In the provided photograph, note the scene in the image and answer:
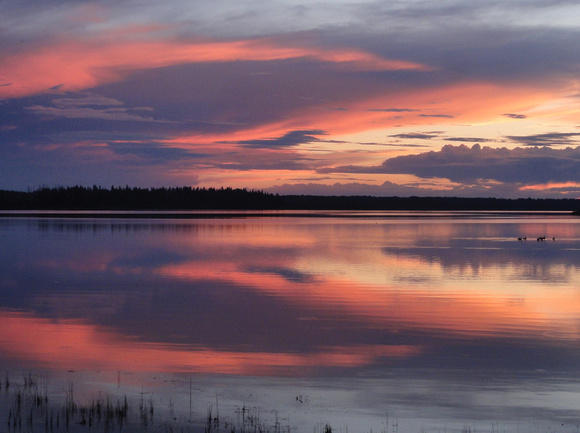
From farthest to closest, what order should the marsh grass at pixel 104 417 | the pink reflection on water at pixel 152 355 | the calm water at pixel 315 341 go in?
the pink reflection on water at pixel 152 355, the calm water at pixel 315 341, the marsh grass at pixel 104 417

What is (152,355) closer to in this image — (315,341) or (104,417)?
(315,341)

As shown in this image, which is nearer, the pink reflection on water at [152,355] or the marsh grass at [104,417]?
the marsh grass at [104,417]

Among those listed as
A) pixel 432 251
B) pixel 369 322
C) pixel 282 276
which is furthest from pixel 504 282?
pixel 432 251

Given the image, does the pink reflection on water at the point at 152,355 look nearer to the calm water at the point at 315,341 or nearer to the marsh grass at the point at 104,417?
the calm water at the point at 315,341

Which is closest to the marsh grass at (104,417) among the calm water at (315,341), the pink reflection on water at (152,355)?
the calm water at (315,341)

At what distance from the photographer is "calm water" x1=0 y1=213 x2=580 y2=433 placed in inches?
273

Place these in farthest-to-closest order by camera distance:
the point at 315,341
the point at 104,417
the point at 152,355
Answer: the point at 315,341 < the point at 152,355 < the point at 104,417

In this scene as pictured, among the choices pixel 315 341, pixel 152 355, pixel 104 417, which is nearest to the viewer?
pixel 104 417

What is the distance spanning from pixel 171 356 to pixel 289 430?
3169mm

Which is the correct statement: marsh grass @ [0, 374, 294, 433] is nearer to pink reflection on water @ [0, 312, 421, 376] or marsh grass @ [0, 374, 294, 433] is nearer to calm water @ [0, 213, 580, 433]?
calm water @ [0, 213, 580, 433]

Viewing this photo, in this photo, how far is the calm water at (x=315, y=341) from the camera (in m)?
6.94

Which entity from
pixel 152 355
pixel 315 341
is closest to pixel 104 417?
pixel 152 355

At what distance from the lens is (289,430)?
6.24m

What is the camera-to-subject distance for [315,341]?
1012 centimetres
